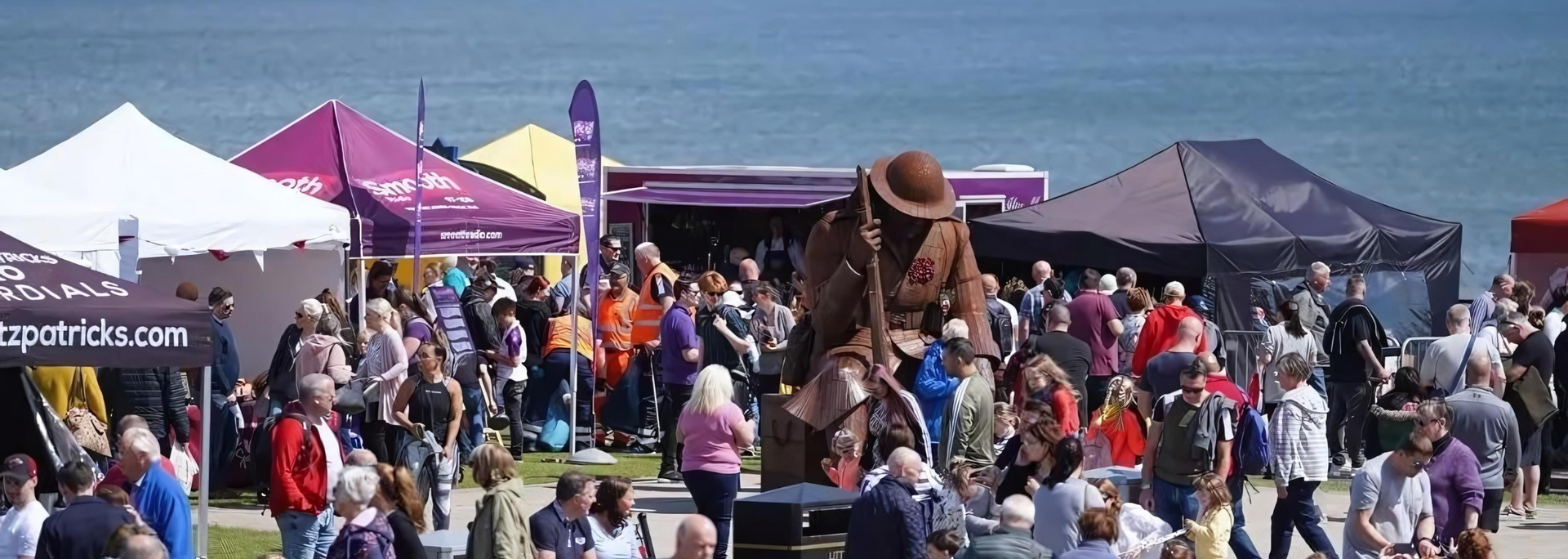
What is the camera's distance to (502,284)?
1875cm

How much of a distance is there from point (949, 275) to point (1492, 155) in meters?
93.0

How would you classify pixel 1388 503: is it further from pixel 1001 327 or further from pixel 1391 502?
pixel 1001 327

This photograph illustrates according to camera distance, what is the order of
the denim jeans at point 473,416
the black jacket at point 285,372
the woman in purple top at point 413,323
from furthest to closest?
the woman in purple top at point 413,323, the denim jeans at point 473,416, the black jacket at point 285,372

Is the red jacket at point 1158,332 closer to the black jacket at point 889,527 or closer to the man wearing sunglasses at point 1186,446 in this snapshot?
the man wearing sunglasses at point 1186,446

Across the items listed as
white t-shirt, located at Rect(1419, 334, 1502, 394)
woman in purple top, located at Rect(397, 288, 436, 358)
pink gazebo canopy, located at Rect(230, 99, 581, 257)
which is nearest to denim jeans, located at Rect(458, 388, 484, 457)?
woman in purple top, located at Rect(397, 288, 436, 358)

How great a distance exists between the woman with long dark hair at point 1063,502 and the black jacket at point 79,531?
3742 millimetres

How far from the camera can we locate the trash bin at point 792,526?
9.67m

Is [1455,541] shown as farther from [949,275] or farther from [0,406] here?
[0,406]

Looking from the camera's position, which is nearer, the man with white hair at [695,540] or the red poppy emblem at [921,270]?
the man with white hair at [695,540]

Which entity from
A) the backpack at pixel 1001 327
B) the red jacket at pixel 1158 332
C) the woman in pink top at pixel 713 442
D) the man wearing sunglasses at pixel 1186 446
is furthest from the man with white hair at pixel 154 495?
the backpack at pixel 1001 327

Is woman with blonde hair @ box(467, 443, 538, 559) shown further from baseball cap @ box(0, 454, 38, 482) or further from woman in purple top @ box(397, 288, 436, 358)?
woman in purple top @ box(397, 288, 436, 358)

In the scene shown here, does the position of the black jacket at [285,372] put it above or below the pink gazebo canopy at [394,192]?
below

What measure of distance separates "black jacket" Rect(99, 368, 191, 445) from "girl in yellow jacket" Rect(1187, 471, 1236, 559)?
237 inches

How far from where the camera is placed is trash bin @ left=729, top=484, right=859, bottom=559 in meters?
9.67
